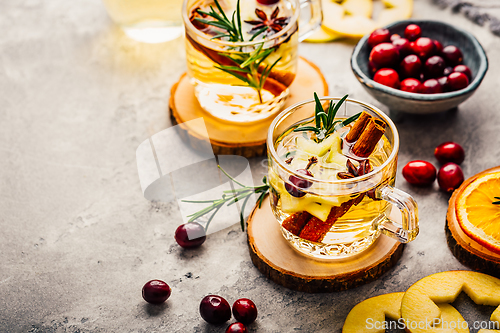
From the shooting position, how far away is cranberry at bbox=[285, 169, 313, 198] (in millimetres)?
949

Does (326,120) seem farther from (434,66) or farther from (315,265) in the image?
(434,66)

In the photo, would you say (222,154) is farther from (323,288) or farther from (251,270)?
(323,288)

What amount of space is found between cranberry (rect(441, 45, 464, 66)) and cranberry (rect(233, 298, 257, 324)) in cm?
88

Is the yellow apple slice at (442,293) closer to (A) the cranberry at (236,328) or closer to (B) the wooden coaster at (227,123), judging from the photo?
(A) the cranberry at (236,328)

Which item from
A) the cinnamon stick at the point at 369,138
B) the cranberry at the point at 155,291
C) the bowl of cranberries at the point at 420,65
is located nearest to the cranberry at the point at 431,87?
the bowl of cranberries at the point at 420,65

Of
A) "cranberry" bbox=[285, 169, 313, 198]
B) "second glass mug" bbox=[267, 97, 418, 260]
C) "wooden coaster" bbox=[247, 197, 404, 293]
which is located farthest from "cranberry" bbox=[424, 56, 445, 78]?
"cranberry" bbox=[285, 169, 313, 198]

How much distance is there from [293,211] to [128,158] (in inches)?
23.7

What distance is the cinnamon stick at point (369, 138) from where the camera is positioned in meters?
1.00

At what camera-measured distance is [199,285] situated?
1141 millimetres

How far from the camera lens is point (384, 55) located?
1.40m

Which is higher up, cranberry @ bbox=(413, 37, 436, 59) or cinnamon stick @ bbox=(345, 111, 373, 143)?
cinnamon stick @ bbox=(345, 111, 373, 143)

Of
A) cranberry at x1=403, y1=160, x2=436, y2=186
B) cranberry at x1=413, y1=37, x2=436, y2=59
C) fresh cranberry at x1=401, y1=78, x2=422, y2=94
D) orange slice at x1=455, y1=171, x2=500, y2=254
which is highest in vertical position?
cranberry at x1=413, y1=37, x2=436, y2=59

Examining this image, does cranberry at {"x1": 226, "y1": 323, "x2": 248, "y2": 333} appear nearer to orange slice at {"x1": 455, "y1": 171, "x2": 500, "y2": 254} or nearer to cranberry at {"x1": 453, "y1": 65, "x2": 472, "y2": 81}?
orange slice at {"x1": 455, "y1": 171, "x2": 500, "y2": 254}

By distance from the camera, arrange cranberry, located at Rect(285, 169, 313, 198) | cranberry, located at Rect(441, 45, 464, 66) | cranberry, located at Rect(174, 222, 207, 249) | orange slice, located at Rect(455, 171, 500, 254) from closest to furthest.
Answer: cranberry, located at Rect(285, 169, 313, 198) → orange slice, located at Rect(455, 171, 500, 254) → cranberry, located at Rect(174, 222, 207, 249) → cranberry, located at Rect(441, 45, 464, 66)
